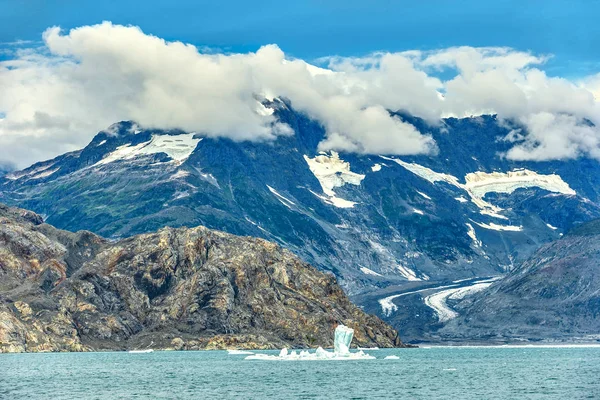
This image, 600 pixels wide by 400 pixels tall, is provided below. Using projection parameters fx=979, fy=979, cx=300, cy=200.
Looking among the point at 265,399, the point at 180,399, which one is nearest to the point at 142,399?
the point at 180,399

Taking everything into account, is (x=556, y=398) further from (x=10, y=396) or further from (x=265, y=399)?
(x=10, y=396)

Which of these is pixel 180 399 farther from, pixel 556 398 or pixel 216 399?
pixel 556 398

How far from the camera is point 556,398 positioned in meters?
196

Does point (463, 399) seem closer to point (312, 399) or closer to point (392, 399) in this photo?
point (392, 399)

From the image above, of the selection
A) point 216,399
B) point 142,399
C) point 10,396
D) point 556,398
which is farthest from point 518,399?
point 10,396

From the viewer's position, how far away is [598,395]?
19875cm

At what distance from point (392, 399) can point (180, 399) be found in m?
43.1

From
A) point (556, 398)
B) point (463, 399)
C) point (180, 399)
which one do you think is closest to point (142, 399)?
point (180, 399)

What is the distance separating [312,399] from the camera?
199875mm

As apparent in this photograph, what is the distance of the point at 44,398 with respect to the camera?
642 ft

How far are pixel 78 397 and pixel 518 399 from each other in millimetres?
88850

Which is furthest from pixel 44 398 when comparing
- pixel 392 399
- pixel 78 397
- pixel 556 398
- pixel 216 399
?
pixel 556 398

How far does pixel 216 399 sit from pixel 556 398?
68.3 metres

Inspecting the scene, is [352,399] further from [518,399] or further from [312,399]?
[518,399]
